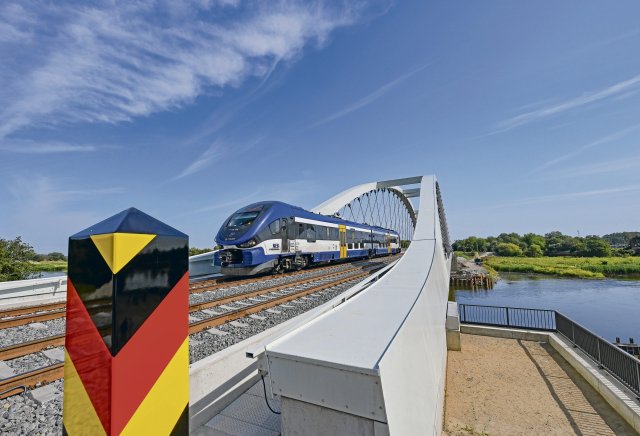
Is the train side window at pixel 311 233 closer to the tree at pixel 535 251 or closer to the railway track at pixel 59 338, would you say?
the railway track at pixel 59 338

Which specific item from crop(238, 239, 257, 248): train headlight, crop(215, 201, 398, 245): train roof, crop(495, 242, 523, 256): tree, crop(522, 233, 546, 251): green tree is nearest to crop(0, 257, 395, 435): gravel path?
crop(238, 239, 257, 248): train headlight

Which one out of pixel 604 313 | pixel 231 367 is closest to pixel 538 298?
pixel 604 313

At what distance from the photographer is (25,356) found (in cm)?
438

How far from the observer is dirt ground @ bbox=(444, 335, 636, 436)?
6727mm

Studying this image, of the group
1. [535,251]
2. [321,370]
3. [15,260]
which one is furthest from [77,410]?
[535,251]

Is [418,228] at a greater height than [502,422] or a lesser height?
greater

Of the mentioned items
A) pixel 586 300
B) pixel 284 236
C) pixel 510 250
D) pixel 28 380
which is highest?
pixel 284 236

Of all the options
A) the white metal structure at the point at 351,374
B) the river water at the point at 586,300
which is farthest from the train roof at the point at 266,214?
the river water at the point at 586,300

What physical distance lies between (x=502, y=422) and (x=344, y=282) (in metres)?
6.18

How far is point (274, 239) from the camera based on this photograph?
43.5 ft

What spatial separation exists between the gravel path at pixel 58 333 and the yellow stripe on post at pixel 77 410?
2393 millimetres

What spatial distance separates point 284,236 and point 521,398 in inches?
380

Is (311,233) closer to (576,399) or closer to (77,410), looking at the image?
(576,399)

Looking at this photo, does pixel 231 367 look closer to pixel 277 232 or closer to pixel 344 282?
pixel 344 282
